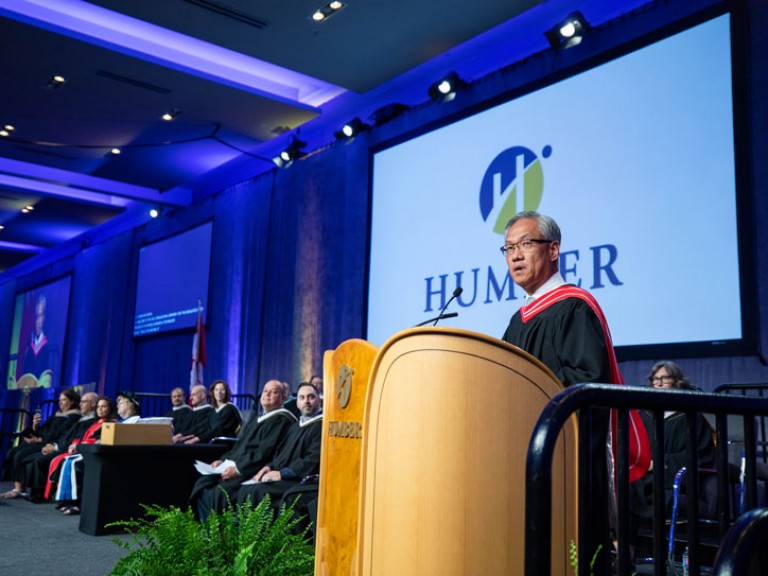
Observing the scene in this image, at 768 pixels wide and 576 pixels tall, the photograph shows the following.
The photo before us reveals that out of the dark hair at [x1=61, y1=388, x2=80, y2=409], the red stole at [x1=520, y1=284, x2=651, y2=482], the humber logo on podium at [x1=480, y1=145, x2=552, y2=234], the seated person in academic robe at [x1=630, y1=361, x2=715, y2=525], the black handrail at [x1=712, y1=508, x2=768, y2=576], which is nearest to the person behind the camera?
the black handrail at [x1=712, y1=508, x2=768, y2=576]

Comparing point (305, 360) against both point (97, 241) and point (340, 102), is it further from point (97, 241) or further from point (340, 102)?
point (97, 241)

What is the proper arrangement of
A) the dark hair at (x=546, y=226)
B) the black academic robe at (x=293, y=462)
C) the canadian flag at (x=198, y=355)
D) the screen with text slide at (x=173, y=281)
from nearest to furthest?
1. the dark hair at (x=546, y=226)
2. the black academic robe at (x=293, y=462)
3. the canadian flag at (x=198, y=355)
4. the screen with text slide at (x=173, y=281)

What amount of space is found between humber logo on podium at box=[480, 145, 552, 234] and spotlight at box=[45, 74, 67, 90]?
4912 millimetres

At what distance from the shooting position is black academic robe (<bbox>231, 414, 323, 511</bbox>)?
530 centimetres

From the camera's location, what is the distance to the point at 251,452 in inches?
246

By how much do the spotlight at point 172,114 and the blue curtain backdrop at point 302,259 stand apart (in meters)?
1.49

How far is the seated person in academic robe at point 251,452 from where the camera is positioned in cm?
599

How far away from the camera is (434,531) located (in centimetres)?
172

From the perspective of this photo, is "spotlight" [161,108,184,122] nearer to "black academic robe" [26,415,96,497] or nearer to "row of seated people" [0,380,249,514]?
"row of seated people" [0,380,249,514]

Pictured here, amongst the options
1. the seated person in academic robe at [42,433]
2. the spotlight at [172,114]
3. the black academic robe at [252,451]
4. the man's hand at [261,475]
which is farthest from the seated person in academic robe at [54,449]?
the man's hand at [261,475]

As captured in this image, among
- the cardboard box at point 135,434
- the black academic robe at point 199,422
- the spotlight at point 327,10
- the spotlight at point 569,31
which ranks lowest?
the cardboard box at point 135,434

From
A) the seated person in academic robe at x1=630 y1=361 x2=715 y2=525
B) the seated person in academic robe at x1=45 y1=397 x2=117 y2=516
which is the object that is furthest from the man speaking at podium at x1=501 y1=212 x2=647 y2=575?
the seated person in academic robe at x1=45 y1=397 x2=117 y2=516

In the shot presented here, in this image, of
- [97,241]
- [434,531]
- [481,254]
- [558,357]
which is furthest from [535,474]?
[97,241]

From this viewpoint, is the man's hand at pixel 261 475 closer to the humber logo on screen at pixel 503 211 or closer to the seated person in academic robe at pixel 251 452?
the seated person in academic robe at pixel 251 452
